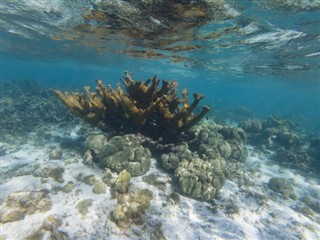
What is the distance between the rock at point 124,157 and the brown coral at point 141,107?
0.85m

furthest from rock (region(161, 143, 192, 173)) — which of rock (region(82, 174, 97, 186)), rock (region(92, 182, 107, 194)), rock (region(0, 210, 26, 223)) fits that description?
rock (region(0, 210, 26, 223))

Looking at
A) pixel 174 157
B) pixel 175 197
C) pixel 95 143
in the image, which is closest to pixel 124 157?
pixel 95 143

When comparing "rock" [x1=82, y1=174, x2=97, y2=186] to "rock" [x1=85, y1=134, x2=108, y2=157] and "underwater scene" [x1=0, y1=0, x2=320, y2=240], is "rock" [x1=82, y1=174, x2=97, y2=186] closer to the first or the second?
"underwater scene" [x1=0, y1=0, x2=320, y2=240]

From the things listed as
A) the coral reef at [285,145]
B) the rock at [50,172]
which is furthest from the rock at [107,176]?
the coral reef at [285,145]

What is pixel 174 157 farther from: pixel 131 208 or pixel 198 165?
pixel 131 208

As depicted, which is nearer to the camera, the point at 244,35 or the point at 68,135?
the point at 68,135

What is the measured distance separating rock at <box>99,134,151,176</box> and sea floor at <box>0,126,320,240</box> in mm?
304

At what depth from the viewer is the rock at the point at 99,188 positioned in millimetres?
5764

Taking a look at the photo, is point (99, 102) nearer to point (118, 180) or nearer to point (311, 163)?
point (118, 180)

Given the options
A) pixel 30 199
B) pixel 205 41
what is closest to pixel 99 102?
pixel 30 199

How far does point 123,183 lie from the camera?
5785 millimetres

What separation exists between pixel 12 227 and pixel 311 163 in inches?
536

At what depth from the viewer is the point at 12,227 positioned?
458 cm

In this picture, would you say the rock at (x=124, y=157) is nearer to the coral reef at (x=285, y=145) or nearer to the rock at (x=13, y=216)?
the rock at (x=13, y=216)
